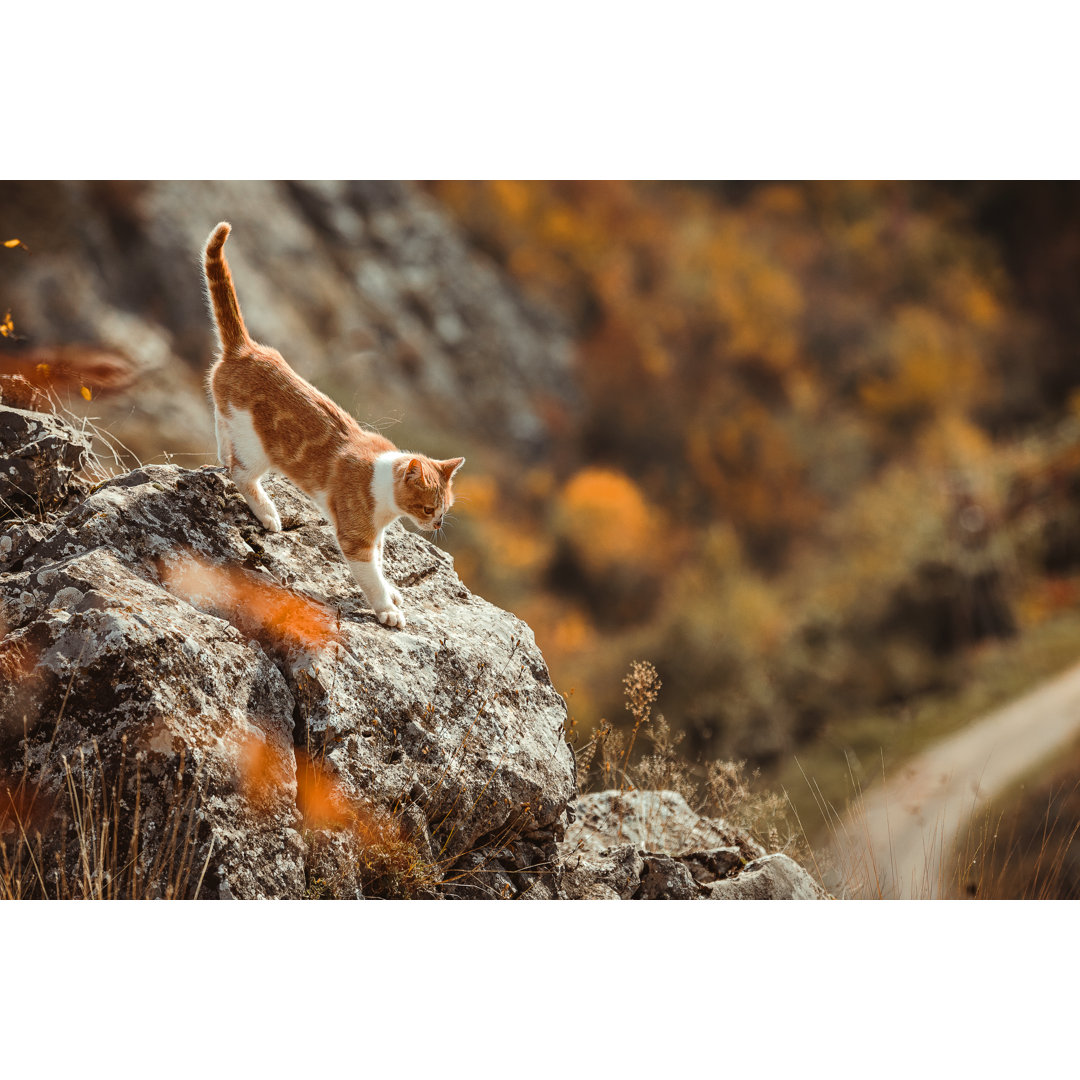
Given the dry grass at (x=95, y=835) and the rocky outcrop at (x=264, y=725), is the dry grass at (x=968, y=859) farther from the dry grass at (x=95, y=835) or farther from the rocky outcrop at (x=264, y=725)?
the dry grass at (x=95, y=835)

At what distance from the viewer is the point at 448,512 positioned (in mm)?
3246

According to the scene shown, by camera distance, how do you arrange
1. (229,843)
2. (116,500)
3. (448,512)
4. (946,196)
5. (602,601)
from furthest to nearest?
1. (602,601)
2. (946,196)
3. (448,512)
4. (116,500)
5. (229,843)

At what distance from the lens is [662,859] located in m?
3.06

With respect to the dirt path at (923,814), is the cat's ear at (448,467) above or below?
above

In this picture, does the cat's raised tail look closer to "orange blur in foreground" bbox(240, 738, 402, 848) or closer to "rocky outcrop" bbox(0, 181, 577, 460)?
"orange blur in foreground" bbox(240, 738, 402, 848)

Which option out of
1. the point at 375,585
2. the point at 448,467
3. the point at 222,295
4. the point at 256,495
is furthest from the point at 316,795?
the point at 222,295

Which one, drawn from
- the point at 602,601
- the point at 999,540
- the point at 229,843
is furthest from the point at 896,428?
the point at 229,843

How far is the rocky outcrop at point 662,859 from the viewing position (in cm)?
302

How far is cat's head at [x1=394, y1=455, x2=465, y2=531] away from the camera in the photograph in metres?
2.97

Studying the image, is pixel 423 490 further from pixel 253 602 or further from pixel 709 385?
pixel 709 385

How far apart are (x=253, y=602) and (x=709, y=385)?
1149 cm

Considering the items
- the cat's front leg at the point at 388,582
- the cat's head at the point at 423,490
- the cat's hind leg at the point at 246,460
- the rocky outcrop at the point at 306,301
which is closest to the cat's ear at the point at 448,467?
the cat's head at the point at 423,490
